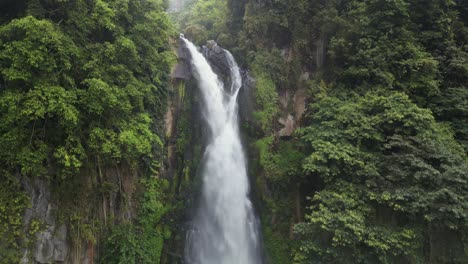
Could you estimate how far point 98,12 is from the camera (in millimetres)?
7758

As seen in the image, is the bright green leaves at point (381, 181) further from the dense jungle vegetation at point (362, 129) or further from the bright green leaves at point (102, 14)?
the bright green leaves at point (102, 14)

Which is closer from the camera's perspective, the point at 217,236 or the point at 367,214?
the point at 367,214

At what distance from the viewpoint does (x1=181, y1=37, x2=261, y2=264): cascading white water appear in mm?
9820

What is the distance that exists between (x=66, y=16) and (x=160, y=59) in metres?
3.15

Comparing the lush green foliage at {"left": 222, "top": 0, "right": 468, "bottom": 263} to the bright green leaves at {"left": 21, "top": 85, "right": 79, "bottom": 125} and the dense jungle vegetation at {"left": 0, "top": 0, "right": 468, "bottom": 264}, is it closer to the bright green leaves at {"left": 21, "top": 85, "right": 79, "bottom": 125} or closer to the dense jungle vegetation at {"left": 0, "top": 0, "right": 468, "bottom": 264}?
the dense jungle vegetation at {"left": 0, "top": 0, "right": 468, "bottom": 264}

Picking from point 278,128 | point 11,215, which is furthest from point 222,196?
point 11,215

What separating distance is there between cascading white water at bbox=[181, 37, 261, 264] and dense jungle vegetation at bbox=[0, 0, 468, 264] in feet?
2.01

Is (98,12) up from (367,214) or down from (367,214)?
up

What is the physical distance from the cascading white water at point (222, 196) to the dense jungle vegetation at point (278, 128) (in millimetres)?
613

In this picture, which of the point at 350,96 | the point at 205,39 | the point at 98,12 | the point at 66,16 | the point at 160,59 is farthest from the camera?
the point at 205,39

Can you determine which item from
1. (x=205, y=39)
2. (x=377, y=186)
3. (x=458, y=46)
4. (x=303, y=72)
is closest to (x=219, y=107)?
(x=303, y=72)

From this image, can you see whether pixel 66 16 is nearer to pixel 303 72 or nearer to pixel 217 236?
pixel 217 236

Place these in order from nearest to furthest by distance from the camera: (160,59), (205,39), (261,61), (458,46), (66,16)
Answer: (66,16), (160,59), (458,46), (261,61), (205,39)

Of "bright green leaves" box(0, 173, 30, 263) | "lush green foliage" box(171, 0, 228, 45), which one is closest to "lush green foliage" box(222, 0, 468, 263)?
"lush green foliage" box(171, 0, 228, 45)
